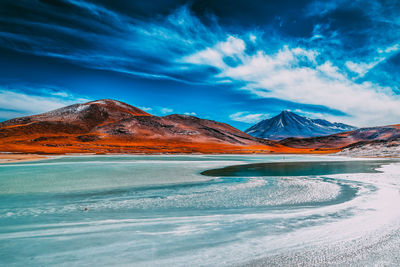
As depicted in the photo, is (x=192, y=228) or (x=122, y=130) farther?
(x=122, y=130)

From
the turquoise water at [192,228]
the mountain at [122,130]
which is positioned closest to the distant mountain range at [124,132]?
the mountain at [122,130]

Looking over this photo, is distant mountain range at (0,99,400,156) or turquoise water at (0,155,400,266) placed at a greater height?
distant mountain range at (0,99,400,156)

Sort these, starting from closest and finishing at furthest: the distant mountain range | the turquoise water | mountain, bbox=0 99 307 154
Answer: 1. the turquoise water
2. the distant mountain range
3. mountain, bbox=0 99 307 154

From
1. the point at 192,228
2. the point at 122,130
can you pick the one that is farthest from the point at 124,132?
the point at 192,228

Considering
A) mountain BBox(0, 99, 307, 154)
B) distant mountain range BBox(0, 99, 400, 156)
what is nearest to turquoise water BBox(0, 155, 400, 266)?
distant mountain range BBox(0, 99, 400, 156)

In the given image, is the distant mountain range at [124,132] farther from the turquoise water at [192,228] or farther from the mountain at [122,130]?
the turquoise water at [192,228]

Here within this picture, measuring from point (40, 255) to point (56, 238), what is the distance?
38.8 inches

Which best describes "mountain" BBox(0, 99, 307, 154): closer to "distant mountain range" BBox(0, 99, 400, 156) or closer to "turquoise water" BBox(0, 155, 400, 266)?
"distant mountain range" BBox(0, 99, 400, 156)

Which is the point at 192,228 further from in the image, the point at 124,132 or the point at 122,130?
the point at 122,130

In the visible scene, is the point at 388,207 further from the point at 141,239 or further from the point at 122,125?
the point at 122,125

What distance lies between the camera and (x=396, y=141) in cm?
5797

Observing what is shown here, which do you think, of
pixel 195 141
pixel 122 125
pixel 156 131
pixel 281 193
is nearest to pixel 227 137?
pixel 195 141

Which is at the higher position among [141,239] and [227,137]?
[227,137]

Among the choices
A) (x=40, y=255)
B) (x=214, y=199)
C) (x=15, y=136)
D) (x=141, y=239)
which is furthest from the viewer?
(x=15, y=136)
